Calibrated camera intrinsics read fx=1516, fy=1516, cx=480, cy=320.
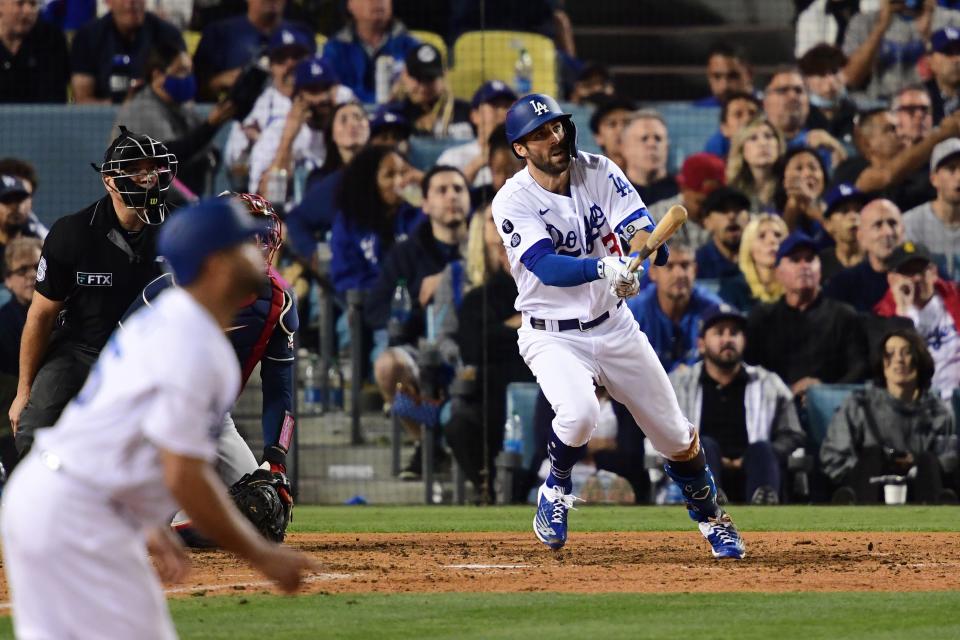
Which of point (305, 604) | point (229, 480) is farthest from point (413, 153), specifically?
point (305, 604)

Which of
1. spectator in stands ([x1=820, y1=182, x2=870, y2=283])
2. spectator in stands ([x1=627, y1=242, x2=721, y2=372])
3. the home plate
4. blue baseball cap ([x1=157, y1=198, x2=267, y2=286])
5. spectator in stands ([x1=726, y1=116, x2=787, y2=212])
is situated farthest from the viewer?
spectator in stands ([x1=726, y1=116, x2=787, y2=212])

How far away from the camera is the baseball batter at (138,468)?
2.85 m

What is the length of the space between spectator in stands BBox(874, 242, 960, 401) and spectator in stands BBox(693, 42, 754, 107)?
2.25 m

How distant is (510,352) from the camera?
11148 millimetres

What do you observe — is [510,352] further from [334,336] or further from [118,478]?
[118,478]

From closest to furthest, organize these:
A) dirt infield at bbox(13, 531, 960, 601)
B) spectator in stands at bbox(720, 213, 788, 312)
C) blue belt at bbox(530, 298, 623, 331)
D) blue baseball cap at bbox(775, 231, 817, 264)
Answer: dirt infield at bbox(13, 531, 960, 601), blue belt at bbox(530, 298, 623, 331), blue baseball cap at bbox(775, 231, 817, 264), spectator in stands at bbox(720, 213, 788, 312)

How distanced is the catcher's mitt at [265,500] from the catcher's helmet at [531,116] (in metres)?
1.85

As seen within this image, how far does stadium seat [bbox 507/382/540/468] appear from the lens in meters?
10.9

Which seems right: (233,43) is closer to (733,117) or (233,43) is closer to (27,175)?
(27,175)

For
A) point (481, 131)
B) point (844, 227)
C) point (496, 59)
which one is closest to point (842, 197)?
point (844, 227)

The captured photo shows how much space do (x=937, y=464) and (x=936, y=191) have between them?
2.39 m

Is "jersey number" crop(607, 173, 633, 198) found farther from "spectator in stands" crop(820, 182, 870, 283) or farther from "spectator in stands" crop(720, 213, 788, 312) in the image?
"spectator in stands" crop(820, 182, 870, 283)

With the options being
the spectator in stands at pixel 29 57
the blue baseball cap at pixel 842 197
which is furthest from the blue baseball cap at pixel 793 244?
the spectator in stands at pixel 29 57

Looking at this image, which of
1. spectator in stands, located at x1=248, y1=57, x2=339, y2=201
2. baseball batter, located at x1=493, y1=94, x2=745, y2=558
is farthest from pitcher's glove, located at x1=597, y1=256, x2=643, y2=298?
spectator in stands, located at x1=248, y1=57, x2=339, y2=201
